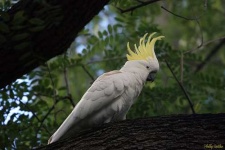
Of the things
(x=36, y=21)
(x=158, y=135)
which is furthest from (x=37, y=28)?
(x=158, y=135)

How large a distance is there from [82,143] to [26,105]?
1.21m

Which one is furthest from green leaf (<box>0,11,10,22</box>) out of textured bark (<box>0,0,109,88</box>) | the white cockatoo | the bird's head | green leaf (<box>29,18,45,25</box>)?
the bird's head

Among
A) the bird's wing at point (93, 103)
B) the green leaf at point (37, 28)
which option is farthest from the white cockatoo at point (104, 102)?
the green leaf at point (37, 28)

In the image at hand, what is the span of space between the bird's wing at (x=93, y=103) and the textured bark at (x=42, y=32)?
32 cm

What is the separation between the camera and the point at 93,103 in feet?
9.59

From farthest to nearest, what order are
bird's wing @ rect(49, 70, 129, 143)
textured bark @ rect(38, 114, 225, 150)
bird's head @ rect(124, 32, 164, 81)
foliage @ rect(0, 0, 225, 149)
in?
foliage @ rect(0, 0, 225, 149)
bird's head @ rect(124, 32, 164, 81)
bird's wing @ rect(49, 70, 129, 143)
textured bark @ rect(38, 114, 225, 150)

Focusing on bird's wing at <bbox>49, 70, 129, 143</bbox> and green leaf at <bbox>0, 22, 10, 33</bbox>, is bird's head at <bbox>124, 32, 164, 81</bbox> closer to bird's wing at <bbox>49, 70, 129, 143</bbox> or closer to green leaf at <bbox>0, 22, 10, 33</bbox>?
bird's wing at <bbox>49, 70, 129, 143</bbox>

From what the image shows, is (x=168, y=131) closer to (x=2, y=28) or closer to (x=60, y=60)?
(x=2, y=28)

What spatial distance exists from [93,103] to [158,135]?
0.59 meters

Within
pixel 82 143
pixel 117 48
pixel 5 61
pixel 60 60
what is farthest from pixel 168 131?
pixel 117 48

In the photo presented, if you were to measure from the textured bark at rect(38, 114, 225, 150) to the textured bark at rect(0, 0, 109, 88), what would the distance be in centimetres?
54

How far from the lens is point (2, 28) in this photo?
102 inches

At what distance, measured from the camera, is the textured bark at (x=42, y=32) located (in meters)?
2.69

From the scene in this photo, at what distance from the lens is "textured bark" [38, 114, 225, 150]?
7.86 ft
